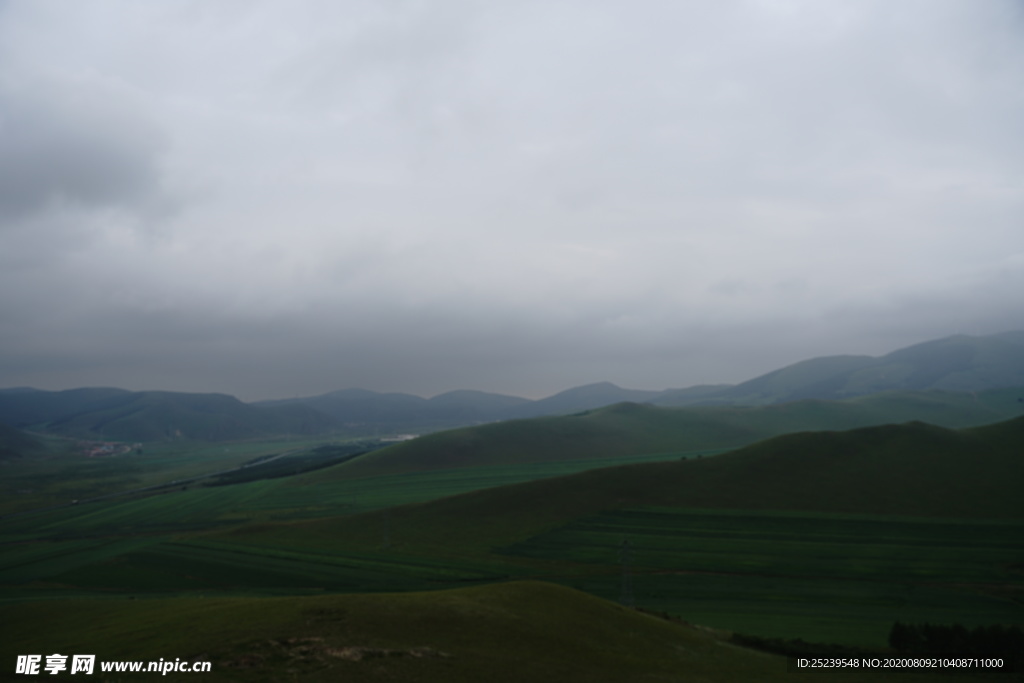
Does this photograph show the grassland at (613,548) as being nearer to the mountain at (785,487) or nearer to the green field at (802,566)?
the green field at (802,566)

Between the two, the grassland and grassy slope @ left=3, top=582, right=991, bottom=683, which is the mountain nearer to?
→ the grassland

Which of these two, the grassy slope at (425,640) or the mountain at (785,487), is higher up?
the grassy slope at (425,640)

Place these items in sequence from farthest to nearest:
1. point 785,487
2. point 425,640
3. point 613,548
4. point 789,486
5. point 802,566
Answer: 1. point 789,486
2. point 785,487
3. point 613,548
4. point 802,566
5. point 425,640

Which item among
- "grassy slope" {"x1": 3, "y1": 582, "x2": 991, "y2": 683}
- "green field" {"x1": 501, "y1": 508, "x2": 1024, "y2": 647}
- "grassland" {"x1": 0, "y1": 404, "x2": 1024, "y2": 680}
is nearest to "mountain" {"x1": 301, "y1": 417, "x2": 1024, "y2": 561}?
"grassland" {"x1": 0, "y1": 404, "x2": 1024, "y2": 680}

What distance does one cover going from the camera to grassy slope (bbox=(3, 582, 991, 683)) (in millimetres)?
27906

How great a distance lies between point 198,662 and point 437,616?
13.2 m

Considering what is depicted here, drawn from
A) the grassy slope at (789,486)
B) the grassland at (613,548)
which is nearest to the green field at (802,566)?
the grassland at (613,548)

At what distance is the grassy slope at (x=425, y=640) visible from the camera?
1099 inches

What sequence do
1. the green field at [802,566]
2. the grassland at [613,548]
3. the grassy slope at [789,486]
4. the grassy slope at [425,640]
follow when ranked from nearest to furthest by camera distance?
the grassy slope at [425,640], the grassland at [613,548], the green field at [802,566], the grassy slope at [789,486]

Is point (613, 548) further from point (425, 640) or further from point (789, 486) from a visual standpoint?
point (425, 640)

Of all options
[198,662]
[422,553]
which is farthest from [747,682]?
[422,553]

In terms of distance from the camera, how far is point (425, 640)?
3152 centimetres

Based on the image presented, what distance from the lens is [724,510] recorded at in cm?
9912

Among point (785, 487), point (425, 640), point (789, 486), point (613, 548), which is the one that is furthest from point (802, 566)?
point (425, 640)
